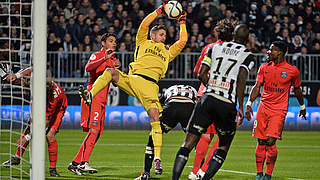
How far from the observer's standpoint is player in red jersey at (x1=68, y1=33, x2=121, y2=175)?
9.38 metres

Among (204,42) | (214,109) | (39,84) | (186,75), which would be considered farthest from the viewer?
(204,42)

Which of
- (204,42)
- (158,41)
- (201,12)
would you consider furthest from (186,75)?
(158,41)

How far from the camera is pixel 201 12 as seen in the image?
2275 centimetres

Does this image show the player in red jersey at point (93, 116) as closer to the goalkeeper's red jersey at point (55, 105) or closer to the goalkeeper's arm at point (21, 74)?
the goalkeeper's red jersey at point (55, 105)

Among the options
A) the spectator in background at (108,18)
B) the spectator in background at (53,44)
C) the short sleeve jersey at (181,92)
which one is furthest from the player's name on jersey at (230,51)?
the spectator in background at (108,18)

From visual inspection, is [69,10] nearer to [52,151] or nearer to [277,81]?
[52,151]

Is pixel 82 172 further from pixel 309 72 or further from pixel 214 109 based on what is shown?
pixel 309 72

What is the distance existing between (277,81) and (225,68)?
2071 millimetres

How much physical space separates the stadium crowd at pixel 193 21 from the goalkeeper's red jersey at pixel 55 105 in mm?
11494

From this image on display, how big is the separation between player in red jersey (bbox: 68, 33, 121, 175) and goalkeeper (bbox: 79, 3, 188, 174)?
54cm

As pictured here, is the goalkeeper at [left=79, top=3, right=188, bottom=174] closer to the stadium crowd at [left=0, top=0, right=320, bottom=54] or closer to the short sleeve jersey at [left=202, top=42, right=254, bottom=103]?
the short sleeve jersey at [left=202, top=42, right=254, bottom=103]

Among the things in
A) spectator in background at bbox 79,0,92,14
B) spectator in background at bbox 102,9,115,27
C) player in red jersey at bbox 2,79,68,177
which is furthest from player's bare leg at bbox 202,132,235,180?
spectator in background at bbox 79,0,92,14

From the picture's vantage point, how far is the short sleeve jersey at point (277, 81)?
8945 mm

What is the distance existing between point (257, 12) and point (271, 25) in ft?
3.34
